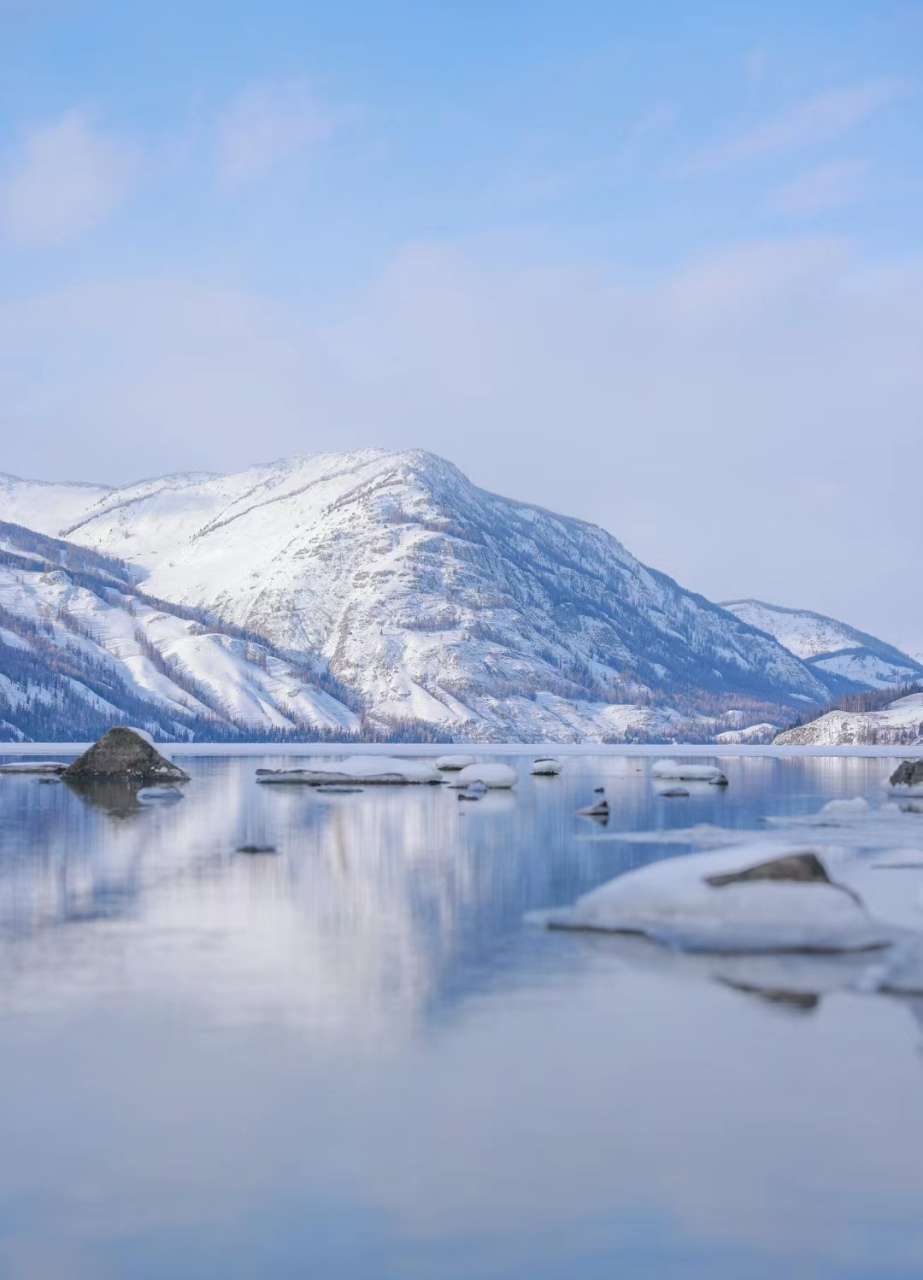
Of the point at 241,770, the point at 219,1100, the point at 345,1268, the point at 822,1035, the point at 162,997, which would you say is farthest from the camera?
the point at 241,770

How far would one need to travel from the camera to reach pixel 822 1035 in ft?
84.1

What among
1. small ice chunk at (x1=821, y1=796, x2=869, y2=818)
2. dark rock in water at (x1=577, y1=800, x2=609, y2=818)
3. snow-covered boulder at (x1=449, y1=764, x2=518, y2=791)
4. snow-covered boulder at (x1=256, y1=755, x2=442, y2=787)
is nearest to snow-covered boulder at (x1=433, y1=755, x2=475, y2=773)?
snow-covered boulder at (x1=256, y1=755, x2=442, y2=787)

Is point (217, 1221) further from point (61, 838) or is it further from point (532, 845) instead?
point (61, 838)

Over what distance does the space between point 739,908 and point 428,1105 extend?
1566 cm

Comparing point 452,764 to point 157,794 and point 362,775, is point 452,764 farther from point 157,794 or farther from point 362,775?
point 157,794

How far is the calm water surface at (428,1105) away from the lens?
16.6m

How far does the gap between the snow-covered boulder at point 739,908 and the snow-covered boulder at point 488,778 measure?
77476 millimetres

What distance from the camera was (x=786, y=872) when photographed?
36500 millimetres

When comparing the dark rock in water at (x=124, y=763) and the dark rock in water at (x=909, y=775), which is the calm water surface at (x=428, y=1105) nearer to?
the dark rock in water at (x=124, y=763)

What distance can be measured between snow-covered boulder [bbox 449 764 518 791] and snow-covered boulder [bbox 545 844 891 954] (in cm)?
7748

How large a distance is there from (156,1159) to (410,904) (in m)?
24.9

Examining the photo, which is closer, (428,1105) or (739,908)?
(428,1105)

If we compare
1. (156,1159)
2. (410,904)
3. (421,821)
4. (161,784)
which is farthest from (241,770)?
(156,1159)


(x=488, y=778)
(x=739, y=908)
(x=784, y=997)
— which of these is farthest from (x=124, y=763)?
(x=784, y=997)
